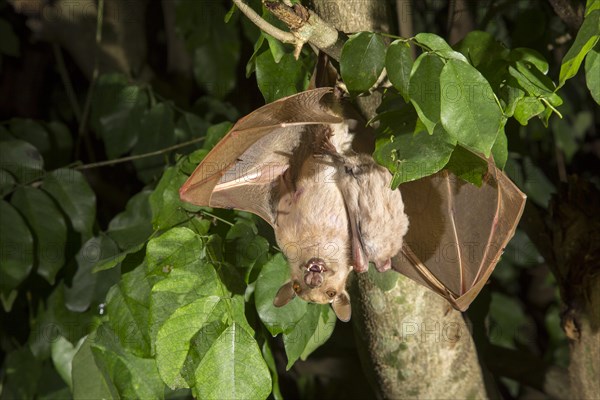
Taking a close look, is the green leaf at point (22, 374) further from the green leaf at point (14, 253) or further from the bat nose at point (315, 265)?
the bat nose at point (315, 265)

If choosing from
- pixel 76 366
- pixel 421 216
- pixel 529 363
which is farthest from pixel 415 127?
pixel 529 363

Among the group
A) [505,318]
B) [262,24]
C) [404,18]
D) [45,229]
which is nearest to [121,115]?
[45,229]

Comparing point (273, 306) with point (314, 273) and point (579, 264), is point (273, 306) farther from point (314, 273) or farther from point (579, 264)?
point (579, 264)

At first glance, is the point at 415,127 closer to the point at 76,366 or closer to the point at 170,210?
the point at 170,210

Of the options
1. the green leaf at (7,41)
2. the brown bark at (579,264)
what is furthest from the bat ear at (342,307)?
the green leaf at (7,41)

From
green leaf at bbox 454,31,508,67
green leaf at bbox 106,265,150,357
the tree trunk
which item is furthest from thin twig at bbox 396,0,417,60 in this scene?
green leaf at bbox 106,265,150,357

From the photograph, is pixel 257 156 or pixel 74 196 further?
pixel 74 196

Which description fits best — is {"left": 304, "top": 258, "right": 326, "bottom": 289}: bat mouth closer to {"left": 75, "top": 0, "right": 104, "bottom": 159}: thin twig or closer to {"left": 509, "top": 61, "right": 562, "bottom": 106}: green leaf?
{"left": 509, "top": 61, "right": 562, "bottom": 106}: green leaf
